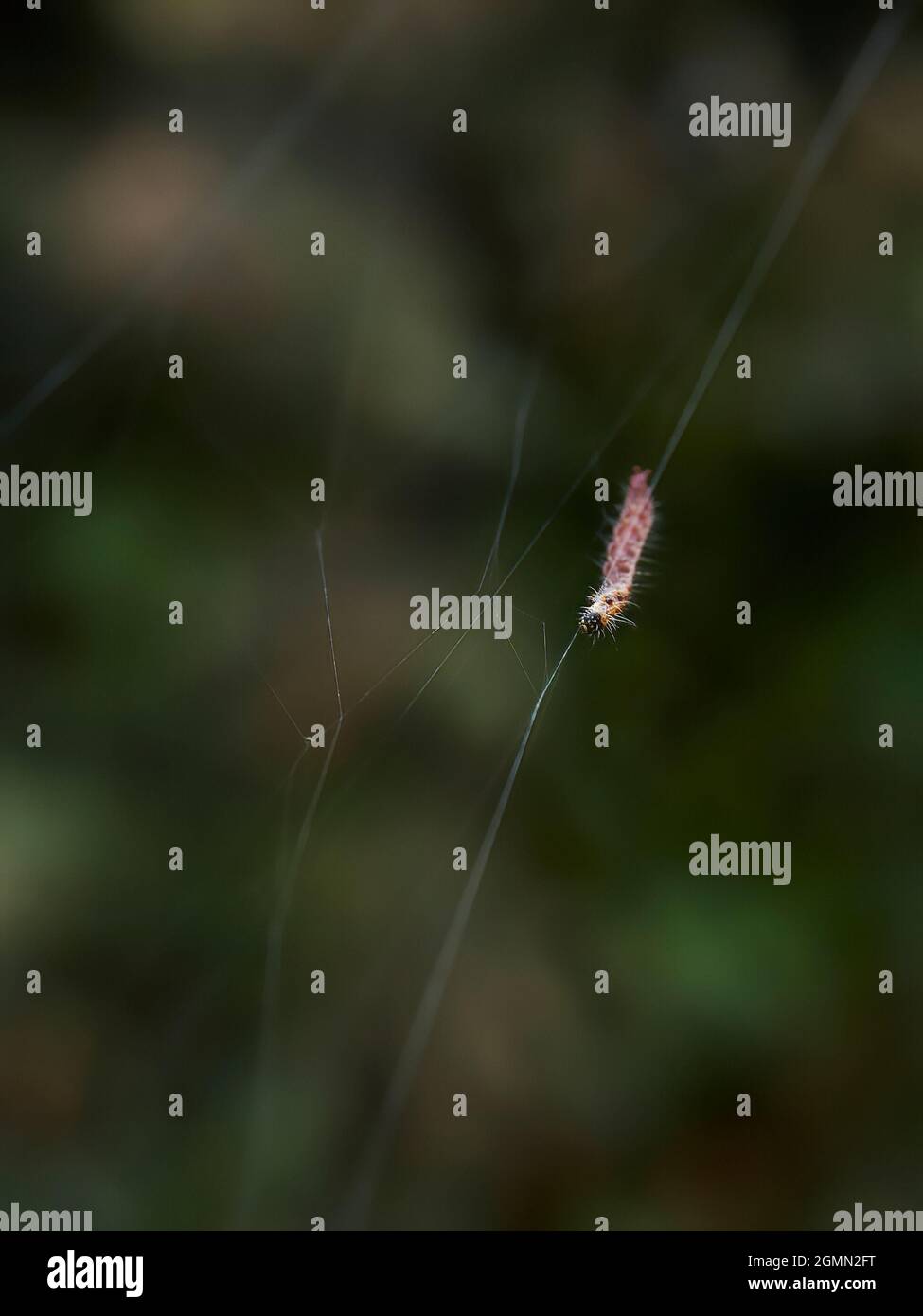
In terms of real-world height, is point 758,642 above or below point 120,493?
below

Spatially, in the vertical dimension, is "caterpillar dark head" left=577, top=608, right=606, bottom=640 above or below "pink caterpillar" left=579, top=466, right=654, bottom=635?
below

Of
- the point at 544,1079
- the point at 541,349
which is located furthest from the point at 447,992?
the point at 541,349

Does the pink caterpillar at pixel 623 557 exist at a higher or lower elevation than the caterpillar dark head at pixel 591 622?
higher
